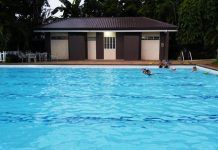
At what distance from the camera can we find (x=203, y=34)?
26.8 m

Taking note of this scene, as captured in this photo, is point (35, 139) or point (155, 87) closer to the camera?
point (35, 139)

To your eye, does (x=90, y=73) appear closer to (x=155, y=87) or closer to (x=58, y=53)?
(x=155, y=87)

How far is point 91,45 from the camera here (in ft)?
100

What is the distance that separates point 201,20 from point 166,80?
9.61m

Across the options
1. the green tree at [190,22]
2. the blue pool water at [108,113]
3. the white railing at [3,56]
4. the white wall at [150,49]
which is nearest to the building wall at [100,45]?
the white wall at [150,49]

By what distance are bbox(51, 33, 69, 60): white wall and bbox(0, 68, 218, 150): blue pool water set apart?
11258 millimetres

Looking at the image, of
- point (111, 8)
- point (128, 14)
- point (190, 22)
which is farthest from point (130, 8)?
point (190, 22)

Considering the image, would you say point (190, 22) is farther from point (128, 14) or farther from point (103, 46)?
point (128, 14)

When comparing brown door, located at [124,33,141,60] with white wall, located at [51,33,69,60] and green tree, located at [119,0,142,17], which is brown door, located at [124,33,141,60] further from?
green tree, located at [119,0,142,17]

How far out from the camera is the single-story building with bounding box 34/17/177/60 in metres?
29.1

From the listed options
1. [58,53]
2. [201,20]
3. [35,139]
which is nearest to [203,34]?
[201,20]

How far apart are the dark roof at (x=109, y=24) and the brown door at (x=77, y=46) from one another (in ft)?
2.78

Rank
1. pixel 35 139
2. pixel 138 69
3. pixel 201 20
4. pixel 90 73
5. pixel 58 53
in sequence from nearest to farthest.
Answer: pixel 35 139 < pixel 90 73 < pixel 138 69 < pixel 201 20 < pixel 58 53

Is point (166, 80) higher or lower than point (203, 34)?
lower
